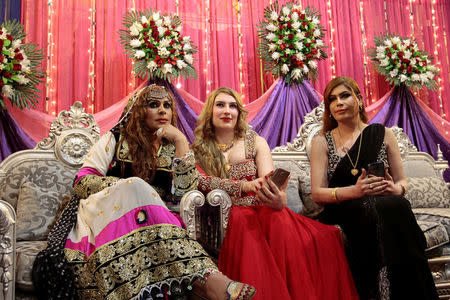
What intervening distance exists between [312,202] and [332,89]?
0.79m

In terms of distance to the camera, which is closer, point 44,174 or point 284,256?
point 284,256

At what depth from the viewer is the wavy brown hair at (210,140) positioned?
7.75 ft

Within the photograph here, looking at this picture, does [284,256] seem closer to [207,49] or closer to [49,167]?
[49,167]

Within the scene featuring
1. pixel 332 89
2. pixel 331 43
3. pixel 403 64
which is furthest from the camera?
pixel 331 43

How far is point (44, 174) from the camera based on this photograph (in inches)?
101

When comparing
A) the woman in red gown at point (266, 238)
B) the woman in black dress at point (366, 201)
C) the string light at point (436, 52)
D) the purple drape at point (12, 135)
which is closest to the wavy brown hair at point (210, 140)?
the woman in red gown at point (266, 238)

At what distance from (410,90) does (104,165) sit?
3.29 m

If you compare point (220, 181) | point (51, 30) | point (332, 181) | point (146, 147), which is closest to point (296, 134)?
point (332, 181)

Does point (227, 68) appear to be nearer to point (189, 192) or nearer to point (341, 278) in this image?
point (189, 192)

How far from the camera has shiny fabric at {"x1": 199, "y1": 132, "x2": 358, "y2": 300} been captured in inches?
70.4

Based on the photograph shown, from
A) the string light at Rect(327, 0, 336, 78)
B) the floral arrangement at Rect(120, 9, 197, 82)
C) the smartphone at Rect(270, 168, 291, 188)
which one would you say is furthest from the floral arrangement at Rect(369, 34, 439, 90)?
the smartphone at Rect(270, 168, 291, 188)

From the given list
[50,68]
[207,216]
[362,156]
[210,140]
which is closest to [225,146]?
[210,140]

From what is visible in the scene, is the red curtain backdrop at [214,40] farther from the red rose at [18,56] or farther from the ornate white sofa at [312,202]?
the ornate white sofa at [312,202]

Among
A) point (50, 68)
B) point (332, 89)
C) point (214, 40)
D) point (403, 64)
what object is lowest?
point (332, 89)
